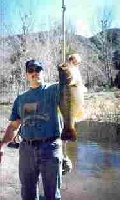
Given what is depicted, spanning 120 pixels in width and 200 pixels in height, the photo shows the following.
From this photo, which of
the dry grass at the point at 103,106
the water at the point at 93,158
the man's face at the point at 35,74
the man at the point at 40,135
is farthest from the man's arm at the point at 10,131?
the water at the point at 93,158

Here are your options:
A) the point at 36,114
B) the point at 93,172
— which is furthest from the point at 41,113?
the point at 93,172

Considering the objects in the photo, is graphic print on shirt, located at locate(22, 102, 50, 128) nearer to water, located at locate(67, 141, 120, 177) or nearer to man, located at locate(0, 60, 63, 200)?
man, located at locate(0, 60, 63, 200)

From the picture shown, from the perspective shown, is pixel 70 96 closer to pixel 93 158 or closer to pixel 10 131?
pixel 10 131

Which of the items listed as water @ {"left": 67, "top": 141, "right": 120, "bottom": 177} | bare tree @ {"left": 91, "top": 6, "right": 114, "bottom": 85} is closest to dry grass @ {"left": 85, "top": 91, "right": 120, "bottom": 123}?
bare tree @ {"left": 91, "top": 6, "right": 114, "bottom": 85}

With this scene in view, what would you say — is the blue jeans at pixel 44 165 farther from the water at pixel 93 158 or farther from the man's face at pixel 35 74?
the water at pixel 93 158

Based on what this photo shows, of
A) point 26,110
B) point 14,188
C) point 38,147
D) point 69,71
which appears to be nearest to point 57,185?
point 38,147

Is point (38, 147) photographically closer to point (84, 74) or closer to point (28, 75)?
point (28, 75)
